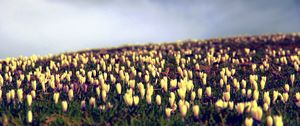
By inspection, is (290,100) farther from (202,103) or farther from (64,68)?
(64,68)

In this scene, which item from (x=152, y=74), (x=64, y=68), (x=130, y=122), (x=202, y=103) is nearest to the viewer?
(x=130, y=122)

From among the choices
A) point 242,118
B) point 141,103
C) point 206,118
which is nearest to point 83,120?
point 141,103

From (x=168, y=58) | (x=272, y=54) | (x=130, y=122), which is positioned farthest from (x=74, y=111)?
(x=272, y=54)

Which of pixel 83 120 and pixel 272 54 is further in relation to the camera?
pixel 272 54

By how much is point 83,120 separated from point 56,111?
0.81m

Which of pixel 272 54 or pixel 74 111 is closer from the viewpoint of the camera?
pixel 74 111

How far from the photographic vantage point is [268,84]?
1038 cm

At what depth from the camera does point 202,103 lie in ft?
26.2

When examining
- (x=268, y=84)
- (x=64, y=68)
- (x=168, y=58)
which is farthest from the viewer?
(x=168, y=58)

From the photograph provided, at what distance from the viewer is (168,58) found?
1560cm

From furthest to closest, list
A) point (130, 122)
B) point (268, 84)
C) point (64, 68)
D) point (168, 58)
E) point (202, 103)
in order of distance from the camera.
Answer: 1. point (168, 58)
2. point (64, 68)
3. point (268, 84)
4. point (202, 103)
5. point (130, 122)

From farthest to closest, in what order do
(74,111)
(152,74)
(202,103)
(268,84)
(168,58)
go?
1. (168,58)
2. (152,74)
3. (268,84)
4. (202,103)
5. (74,111)

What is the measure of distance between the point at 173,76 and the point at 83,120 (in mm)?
4763

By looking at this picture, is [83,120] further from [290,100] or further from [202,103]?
[290,100]
